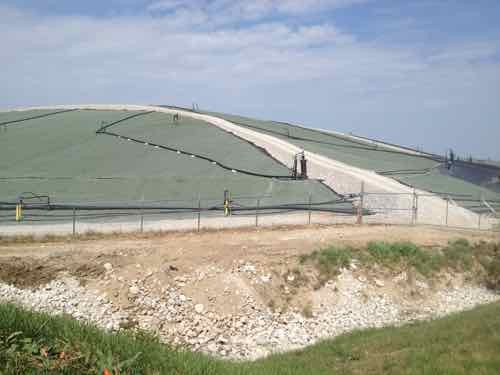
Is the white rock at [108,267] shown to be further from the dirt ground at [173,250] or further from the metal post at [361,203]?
the metal post at [361,203]

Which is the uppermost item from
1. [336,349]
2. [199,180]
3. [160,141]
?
[160,141]

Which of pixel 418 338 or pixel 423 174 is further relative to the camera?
pixel 423 174

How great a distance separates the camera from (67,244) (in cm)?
2005

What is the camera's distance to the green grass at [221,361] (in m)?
6.09

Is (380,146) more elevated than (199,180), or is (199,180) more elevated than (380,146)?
(380,146)

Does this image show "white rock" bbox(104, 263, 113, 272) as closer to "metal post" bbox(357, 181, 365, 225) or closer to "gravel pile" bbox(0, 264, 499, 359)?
"gravel pile" bbox(0, 264, 499, 359)

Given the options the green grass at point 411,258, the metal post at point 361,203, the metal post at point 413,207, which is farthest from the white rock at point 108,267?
the metal post at point 413,207

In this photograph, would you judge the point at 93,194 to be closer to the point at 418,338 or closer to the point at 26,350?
the point at 418,338

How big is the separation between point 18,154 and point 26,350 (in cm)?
3157

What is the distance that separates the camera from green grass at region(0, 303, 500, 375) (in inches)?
240

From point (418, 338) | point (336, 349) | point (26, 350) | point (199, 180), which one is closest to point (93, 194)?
point (199, 180)

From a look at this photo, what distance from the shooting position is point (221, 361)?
8.48m

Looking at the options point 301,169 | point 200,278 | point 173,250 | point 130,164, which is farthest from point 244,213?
point 130,164

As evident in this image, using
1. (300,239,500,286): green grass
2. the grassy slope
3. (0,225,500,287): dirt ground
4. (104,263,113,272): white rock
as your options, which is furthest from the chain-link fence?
(104,263,113,272): white rock
